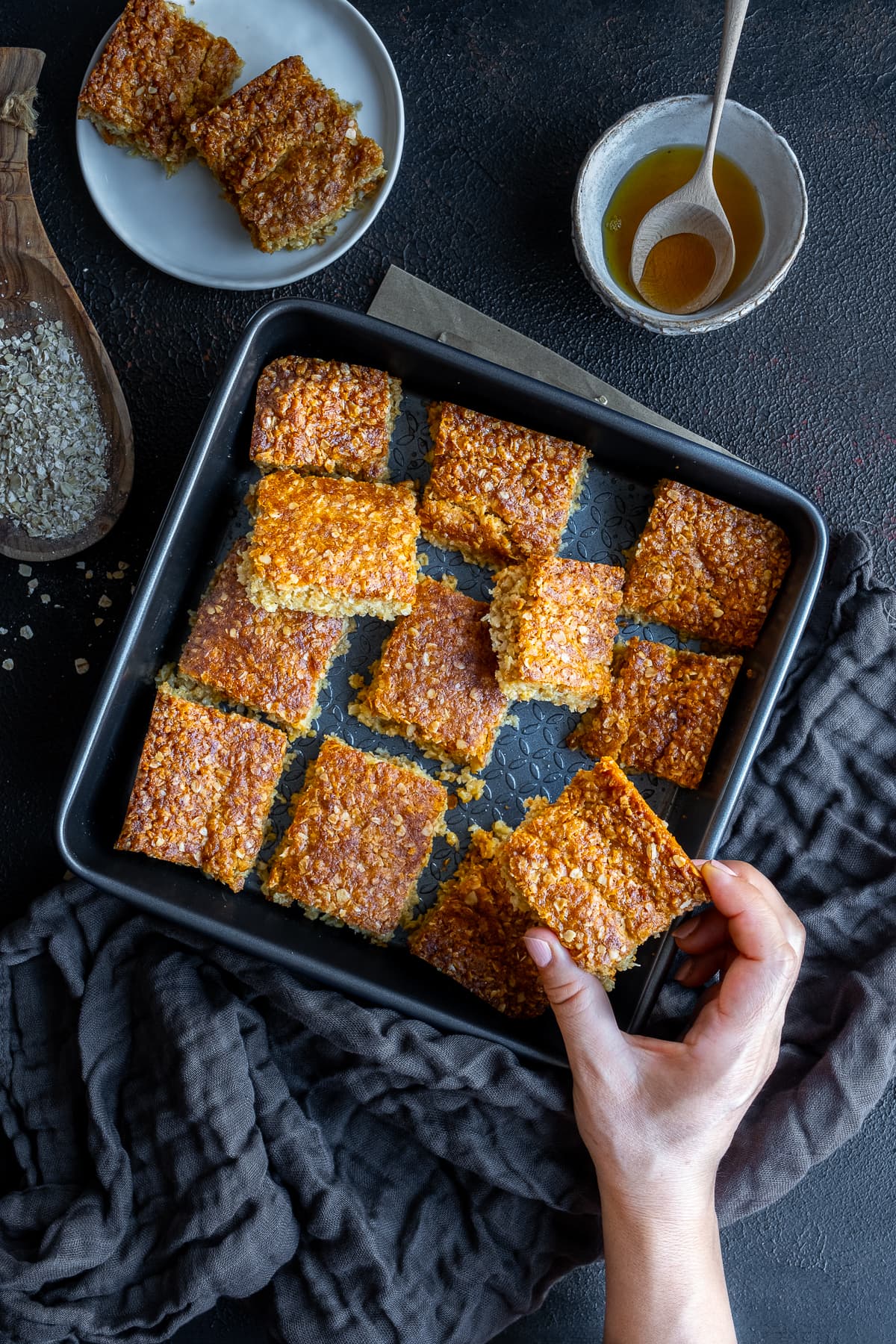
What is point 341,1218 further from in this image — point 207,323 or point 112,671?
point 207,323

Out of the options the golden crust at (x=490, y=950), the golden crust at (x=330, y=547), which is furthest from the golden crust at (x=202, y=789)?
the golden crust at (x=490, y=950)

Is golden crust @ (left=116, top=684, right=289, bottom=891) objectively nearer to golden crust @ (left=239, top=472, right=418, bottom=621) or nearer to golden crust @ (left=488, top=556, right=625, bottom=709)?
golden crust @ (left=239, top=472, right=418, bottom=621)

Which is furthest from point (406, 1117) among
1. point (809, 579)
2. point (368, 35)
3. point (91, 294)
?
point (368, 35)

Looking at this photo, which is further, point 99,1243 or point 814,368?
point 814,368

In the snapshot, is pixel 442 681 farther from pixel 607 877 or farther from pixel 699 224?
pixel 699 224

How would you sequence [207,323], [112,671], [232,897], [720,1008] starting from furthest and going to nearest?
[207,323], [232,897], [112,671], [720,1008]

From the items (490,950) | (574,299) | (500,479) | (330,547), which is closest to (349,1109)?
(490,950)
